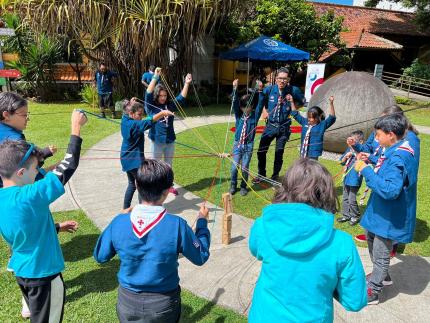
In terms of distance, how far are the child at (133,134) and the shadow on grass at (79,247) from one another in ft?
2.52

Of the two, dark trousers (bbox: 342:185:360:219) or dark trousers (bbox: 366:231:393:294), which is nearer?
dark trousers (bbox: 366:231:393:294)

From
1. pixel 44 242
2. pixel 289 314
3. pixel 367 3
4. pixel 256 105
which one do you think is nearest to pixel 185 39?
pixel 256 105

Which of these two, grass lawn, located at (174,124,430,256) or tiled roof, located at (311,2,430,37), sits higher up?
tiled roof, located at (311,2,430,37)

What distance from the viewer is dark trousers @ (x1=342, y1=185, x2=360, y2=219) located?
5.37 m

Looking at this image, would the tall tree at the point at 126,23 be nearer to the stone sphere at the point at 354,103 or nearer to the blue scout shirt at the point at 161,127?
the stone sphere at the point at 354,103

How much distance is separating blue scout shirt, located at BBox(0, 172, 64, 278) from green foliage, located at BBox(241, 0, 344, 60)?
56.4 ft

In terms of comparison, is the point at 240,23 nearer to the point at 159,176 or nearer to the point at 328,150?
the point at 328,150

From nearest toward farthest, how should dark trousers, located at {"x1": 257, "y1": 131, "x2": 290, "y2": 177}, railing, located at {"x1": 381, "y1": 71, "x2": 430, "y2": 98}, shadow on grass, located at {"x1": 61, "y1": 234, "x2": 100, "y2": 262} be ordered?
shadow on grass, located at {"x1": 61, "y1": 234, "x2": 100, "y2": 262} < dark trousers, located at {"x1": 257, "y1": 131, "x2": 290, "y2": 177} < railing, located at {"x1": 381, "y1": 71, "x2": 430, "y2": 98}

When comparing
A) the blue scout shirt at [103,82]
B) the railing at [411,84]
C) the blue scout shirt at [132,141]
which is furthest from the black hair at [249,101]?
the railing at [411,84]

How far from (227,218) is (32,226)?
2.40 meters

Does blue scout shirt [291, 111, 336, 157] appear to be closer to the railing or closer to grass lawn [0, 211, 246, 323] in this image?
grass lawn [0, 211, 246, 323]

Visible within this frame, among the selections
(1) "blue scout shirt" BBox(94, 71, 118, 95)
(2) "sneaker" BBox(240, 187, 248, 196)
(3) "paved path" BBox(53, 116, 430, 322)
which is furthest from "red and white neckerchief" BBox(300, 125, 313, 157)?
(1) "blue scout shirt" BBox(94, 71, 118, 95)

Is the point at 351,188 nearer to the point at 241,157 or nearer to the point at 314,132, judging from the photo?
the point at 314,132

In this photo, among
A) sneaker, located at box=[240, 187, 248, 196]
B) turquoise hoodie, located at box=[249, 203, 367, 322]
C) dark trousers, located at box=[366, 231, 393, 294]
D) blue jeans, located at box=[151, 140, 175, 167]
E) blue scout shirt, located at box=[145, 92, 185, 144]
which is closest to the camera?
turquoise hoodie, located at box=[249, 203, 367, 322]
